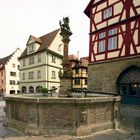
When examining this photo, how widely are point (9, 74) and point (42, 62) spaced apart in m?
19.8

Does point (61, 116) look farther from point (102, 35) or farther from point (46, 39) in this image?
point (46, 39)

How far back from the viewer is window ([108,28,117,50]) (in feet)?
63.4

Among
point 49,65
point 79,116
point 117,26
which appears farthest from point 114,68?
point 49,65

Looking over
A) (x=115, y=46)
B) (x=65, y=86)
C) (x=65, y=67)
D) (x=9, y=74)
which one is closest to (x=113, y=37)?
(x=115, y=46)

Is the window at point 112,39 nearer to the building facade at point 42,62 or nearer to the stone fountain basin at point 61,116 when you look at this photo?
the stone fountain basin at point 61,116

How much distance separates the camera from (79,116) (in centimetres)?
831

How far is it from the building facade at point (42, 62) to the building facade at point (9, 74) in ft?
38.7

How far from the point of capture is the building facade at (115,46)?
17.6 m

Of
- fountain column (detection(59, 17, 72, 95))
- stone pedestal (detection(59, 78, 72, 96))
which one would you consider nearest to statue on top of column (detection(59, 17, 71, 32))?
fountain column (detection(59, 17, 72, 95))

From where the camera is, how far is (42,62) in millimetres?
36031

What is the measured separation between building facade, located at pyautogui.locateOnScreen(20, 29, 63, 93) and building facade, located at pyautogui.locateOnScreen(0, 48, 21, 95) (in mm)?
11782

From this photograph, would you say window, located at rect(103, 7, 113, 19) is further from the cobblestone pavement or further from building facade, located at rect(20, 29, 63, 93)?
building facade, located at rect(20, 29, 63, 93)

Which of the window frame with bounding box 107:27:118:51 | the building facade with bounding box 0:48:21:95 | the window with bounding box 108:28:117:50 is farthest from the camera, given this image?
the building facade with bounding box 0:48:21:95

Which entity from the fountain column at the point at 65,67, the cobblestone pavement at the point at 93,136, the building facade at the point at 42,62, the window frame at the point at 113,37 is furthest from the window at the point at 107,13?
the building facade at the point at 42,62
